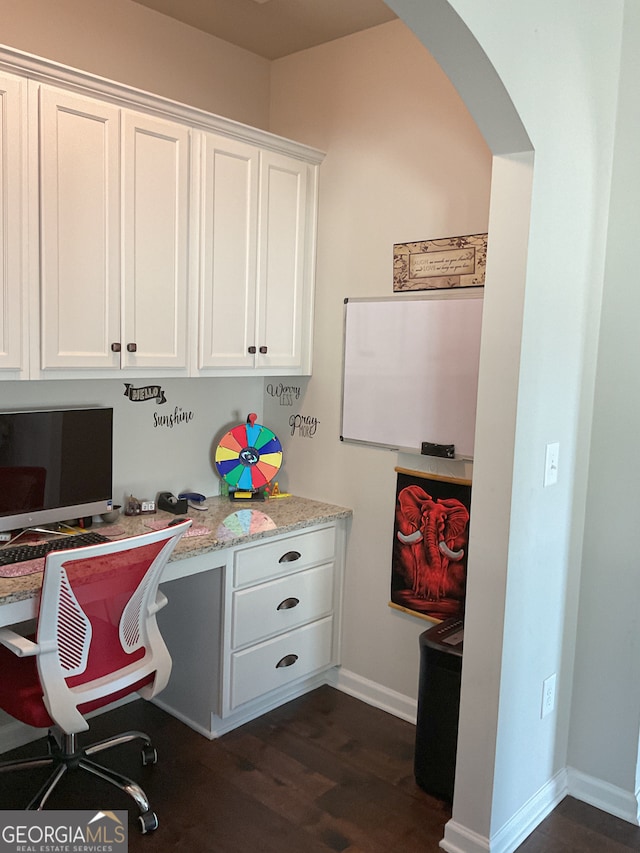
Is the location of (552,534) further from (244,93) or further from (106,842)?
(244,93)

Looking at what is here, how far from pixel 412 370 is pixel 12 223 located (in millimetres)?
1530

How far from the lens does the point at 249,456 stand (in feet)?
10.7

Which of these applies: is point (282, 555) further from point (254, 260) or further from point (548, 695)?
point (254, 260)

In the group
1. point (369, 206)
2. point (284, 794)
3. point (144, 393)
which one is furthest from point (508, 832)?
point (369, 206)

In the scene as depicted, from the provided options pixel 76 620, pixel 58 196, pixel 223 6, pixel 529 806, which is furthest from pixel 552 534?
pixel 223 6

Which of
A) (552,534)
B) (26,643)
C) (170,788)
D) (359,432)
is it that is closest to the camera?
(26,643)

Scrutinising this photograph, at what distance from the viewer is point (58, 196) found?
2.32 m

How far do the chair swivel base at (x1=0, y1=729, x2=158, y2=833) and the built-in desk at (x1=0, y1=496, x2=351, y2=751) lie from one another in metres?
0.37

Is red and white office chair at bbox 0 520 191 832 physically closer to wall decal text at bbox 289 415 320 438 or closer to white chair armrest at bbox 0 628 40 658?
white chair armrest at bbox 0 628 40 658

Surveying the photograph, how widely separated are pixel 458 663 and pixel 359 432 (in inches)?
42.8

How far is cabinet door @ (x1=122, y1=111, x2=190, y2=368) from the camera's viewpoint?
2.51m

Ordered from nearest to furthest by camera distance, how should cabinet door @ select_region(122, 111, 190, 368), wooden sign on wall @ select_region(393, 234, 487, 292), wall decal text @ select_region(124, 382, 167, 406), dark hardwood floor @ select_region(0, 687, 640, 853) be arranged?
dark hardwood floor @ select_region(0, 687, 640, 853)
cabinet door @ select_region(122, 111, 190, 368)
wooden sign on wall @ select_region(393, 234, 487, 292)
wall decal text @ select_region(124, 382, 167, 406)

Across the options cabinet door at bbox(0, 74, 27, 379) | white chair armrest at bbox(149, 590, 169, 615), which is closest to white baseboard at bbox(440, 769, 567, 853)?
white chair armrest at bbox(149, 590, 169, 615)

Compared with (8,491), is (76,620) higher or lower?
lower
